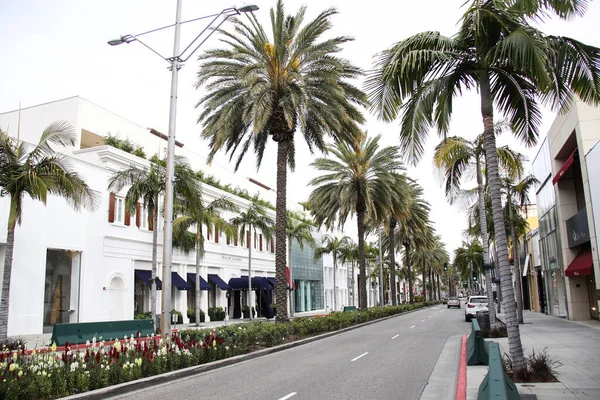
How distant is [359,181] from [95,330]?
18.4 m

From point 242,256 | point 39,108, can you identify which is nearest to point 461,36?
point 39,108

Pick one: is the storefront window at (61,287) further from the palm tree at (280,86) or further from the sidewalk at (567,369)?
the sidewalk at (567,369)

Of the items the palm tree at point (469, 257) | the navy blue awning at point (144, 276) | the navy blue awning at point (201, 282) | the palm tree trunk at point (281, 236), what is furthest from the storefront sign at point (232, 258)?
the palm tree at point (469, 257)

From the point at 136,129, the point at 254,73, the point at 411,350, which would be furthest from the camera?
the point at 136,129

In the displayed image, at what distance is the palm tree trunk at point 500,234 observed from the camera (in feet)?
34.5

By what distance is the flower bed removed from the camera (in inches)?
353

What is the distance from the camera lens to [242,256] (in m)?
47.1

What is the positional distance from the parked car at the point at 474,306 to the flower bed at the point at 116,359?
65.5ft

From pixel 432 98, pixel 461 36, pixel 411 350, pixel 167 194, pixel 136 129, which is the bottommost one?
pixel 411 350

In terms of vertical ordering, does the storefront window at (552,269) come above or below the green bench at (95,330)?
above

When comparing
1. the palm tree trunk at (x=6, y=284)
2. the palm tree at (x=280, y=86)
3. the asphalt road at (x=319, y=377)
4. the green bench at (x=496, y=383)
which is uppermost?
the palm tree at (x=280, y=86)

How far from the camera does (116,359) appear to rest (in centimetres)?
1112

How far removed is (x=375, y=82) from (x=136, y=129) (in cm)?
3146

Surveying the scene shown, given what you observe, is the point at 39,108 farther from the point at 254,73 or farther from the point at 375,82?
the point at 375,82
